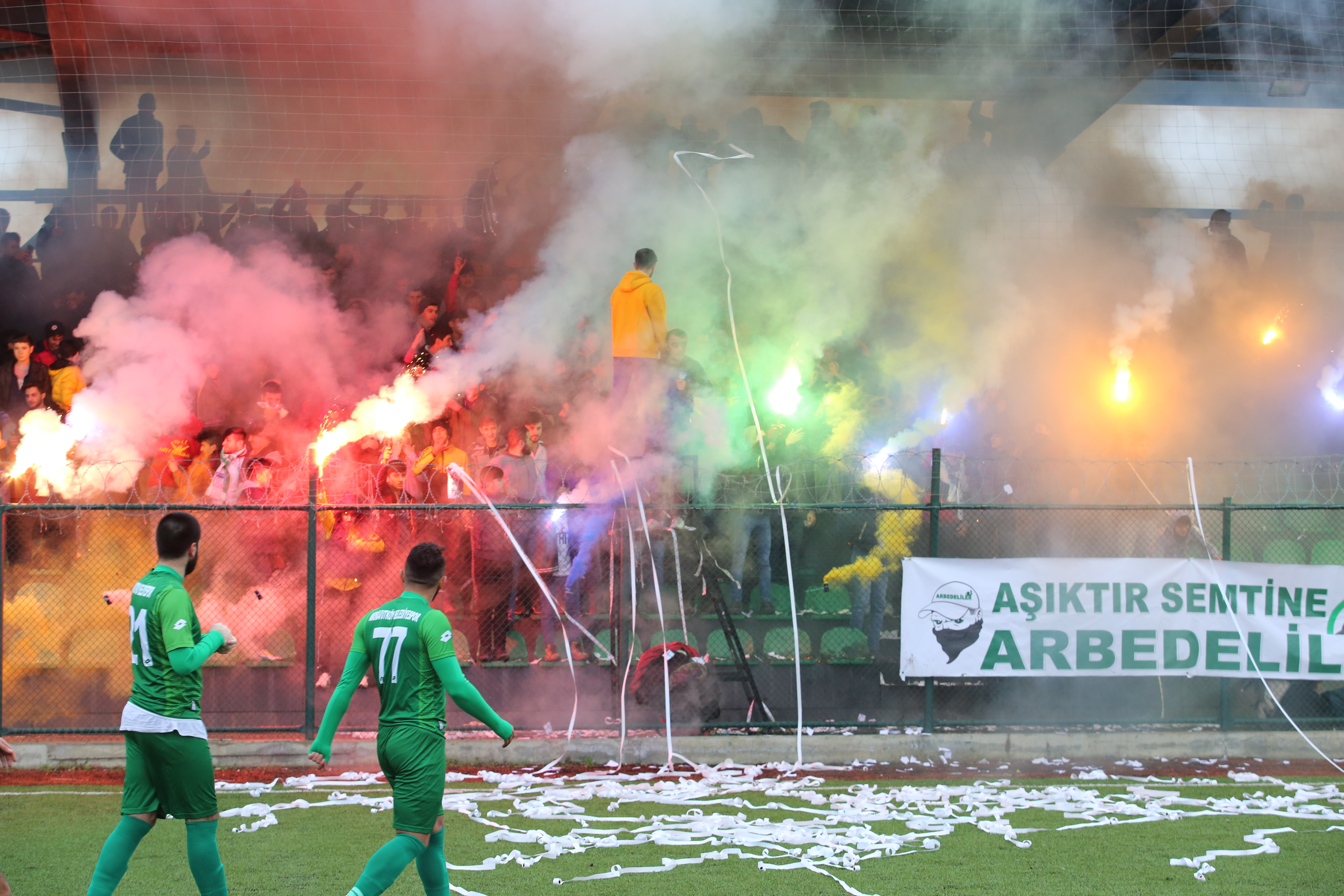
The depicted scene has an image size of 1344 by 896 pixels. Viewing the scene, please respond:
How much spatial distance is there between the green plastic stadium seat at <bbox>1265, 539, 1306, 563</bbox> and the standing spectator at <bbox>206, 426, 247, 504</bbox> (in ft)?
31.0

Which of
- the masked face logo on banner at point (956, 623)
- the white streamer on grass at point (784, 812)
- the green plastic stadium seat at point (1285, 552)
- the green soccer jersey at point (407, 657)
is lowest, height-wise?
the white streamer on grass at point (784, 812)

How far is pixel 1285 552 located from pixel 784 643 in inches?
201

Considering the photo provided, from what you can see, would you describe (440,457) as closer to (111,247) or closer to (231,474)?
(231,474)

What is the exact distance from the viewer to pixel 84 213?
11516 mm

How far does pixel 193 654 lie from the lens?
425cm

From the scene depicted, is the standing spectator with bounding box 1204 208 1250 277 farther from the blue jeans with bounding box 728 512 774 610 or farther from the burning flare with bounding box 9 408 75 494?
the burning flare with bounding box 9 408 75 494

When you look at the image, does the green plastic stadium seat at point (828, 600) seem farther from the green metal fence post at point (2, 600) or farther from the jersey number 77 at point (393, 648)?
the green metal fence post at point (2, 600)

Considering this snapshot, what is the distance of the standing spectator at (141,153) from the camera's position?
11.5 m

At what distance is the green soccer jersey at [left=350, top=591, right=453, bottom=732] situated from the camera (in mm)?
4211

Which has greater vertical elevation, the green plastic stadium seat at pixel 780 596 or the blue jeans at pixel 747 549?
the blue jeans at pixel 747 549

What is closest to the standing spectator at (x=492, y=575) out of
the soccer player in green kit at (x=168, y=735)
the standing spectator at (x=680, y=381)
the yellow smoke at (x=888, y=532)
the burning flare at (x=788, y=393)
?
the standing spectator at (x=680, y=381)

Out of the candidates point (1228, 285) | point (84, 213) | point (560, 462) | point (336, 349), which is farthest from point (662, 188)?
point (1228, 285)

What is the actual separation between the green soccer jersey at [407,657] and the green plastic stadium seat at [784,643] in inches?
197

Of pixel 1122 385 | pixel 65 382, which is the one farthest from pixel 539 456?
pixel 1122 385
